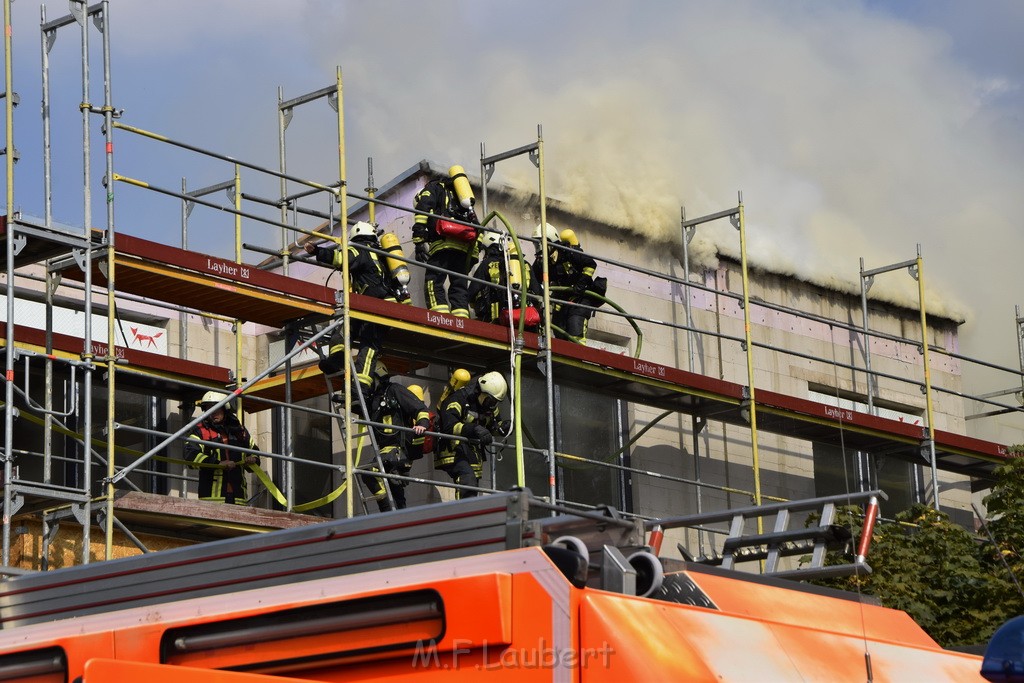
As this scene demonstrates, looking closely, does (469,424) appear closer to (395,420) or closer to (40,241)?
(395,420)

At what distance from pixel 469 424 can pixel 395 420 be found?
2.42 feet

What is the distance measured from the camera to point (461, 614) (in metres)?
5.25

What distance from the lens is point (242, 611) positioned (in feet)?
19.0

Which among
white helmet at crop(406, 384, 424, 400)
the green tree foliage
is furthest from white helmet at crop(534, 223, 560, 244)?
the green tree foliage

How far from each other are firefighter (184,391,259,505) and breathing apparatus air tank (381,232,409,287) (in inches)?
83.2

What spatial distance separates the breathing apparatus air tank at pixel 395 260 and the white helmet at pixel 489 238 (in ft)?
2.82

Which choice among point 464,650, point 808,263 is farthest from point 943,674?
point 808,263

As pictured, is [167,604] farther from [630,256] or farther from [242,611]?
[630,256]

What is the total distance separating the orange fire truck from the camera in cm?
510

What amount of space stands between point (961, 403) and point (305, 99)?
1223 centimetres

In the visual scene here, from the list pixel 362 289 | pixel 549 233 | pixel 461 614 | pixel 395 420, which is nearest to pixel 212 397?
pixel 362 289

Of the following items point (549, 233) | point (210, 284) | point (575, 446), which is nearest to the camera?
point (210, 284)

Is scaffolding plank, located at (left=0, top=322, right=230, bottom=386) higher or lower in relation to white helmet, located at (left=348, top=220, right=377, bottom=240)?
lower

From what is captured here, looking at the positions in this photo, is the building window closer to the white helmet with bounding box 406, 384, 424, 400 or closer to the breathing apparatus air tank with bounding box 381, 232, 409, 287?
the white helmet with bounding box 406, 384, 424, 400
